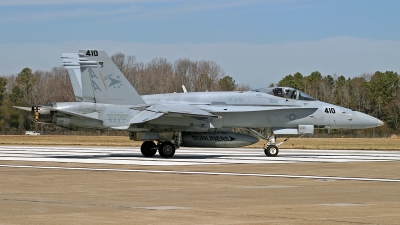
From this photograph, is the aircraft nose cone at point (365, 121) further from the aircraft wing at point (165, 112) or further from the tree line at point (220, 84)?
the tree line at point (220, 84)

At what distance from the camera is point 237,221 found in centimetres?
986

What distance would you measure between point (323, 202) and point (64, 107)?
1625 cm

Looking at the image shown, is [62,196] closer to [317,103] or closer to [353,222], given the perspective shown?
[353,222]

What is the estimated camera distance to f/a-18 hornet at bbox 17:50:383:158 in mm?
27000

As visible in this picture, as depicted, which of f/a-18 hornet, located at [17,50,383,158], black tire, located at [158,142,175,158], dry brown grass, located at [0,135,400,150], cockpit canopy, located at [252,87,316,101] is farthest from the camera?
dry brown grass, located at [0,135,400,150]

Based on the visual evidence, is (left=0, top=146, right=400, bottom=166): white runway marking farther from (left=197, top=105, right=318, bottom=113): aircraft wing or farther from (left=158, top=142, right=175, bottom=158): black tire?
(left=197, top=105, right=318, bottom=113): aircraft wing

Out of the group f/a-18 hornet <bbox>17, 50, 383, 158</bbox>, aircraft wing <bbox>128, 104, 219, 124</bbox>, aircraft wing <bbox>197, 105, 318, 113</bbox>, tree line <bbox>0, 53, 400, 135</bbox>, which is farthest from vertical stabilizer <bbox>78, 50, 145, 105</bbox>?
tree line <bbox>0, 53, 400, 135</bbox>

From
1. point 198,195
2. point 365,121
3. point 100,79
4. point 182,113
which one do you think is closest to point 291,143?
point 365,121

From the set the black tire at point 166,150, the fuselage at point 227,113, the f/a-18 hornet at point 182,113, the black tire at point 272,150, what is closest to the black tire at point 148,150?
the f/a-18 hornet at point 182,113

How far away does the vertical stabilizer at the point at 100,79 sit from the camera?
2709 cm

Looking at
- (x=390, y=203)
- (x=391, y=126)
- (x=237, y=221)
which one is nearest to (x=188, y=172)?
(x=390, y=203)

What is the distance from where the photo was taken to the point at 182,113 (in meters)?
26.8

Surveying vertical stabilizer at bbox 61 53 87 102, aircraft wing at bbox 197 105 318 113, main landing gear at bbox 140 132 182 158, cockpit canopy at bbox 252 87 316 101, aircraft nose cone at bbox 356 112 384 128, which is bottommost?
main landing gear at bbox 140 132 182 158

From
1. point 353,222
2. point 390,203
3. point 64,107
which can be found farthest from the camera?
point 64,107
